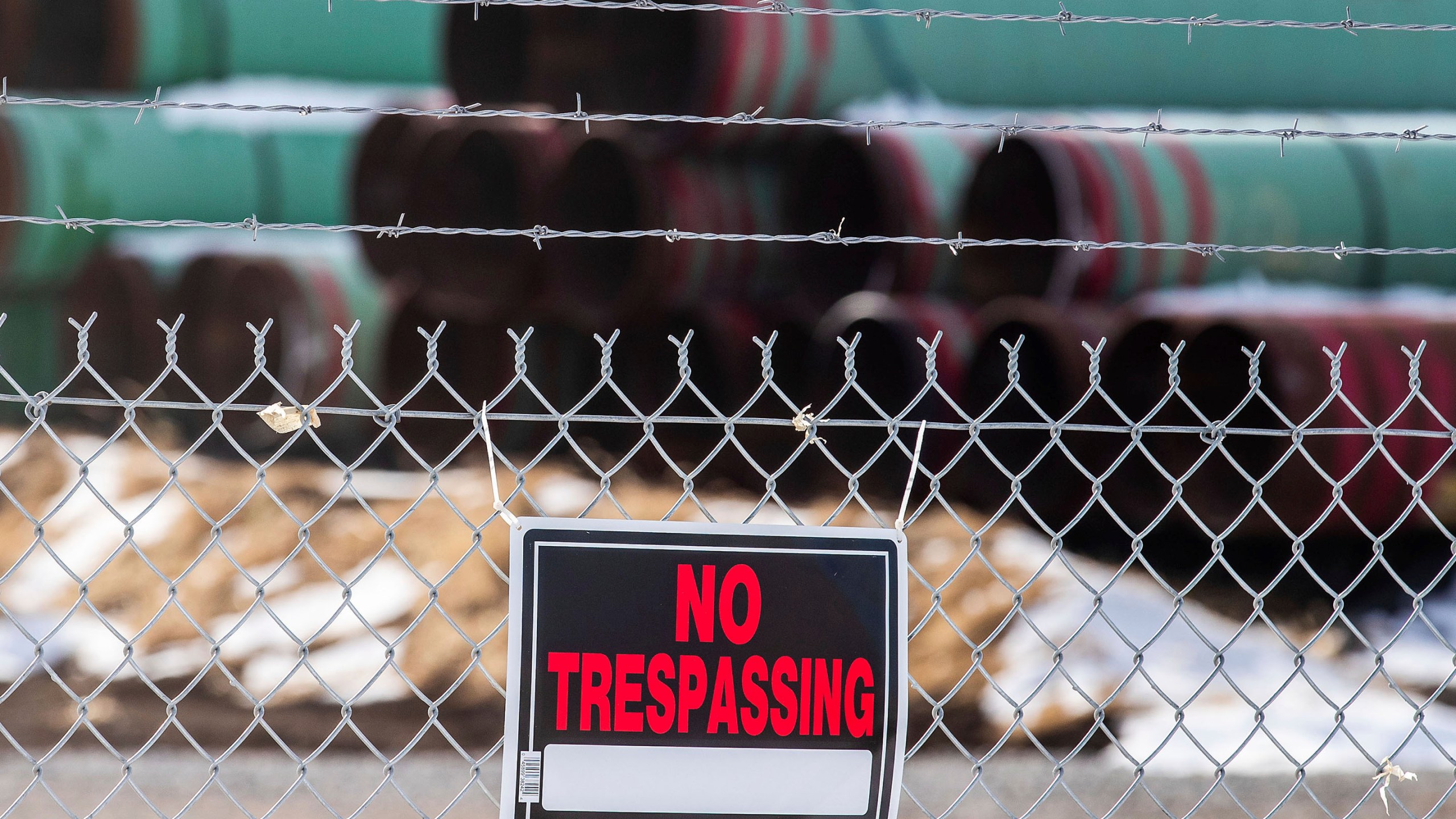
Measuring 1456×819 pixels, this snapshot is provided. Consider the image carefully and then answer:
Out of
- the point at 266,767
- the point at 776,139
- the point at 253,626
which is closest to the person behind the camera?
the point at 266,767

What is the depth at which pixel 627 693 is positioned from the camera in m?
1.33

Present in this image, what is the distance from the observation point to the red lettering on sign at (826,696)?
1352mm

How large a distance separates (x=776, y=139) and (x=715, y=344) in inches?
29.6

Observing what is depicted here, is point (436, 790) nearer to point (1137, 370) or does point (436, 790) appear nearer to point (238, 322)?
point (1137, 370)

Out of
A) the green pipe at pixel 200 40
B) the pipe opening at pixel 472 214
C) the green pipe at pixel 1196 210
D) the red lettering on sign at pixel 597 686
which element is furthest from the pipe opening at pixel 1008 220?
the red lettering on sign at pixel 597 686

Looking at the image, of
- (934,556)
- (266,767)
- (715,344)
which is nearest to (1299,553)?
Answer: (266,767)

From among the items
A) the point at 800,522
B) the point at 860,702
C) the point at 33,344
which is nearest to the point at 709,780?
the point at 860,702

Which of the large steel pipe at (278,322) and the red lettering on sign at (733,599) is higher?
the red lettering on sign at (733,599)

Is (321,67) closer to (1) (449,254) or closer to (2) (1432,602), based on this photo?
(1) (449,254)

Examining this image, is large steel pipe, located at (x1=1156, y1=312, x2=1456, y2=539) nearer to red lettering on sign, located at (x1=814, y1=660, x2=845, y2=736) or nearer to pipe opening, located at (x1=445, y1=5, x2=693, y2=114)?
pipe opening, located at (x1=445, y1=5, x2=693, y2=114)

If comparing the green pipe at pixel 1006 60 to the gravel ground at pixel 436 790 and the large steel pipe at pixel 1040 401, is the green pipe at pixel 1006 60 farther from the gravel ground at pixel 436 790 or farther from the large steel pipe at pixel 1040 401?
the gravel ground at pixel 436 790

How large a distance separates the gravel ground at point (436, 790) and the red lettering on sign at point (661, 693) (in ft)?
3.64

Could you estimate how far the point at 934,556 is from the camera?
4.28 metres

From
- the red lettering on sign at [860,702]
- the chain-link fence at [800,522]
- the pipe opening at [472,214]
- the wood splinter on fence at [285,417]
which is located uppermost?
the wood splinter on fence at [285,417]
